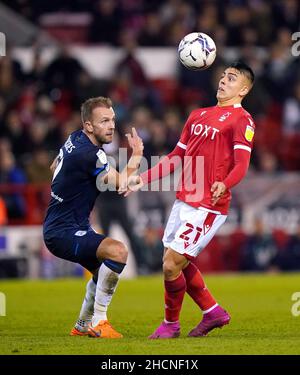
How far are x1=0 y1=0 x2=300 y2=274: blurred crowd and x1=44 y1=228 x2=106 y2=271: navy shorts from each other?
848 cm

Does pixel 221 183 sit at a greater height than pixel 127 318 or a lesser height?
greater

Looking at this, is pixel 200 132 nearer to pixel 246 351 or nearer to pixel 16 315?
pixel 246 351

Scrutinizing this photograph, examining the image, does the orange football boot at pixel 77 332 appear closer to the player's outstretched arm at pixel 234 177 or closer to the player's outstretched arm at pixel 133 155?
the player's outstretched arm at pixel 133 155

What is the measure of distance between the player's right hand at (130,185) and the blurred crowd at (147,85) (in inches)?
336

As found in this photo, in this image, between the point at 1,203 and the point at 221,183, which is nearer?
the point at 221,183

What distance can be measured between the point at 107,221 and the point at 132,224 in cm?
43

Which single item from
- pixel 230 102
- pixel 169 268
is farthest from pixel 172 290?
pixel 230 102

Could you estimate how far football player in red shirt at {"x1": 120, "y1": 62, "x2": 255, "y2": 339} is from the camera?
9.65m

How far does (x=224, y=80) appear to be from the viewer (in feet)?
32.7

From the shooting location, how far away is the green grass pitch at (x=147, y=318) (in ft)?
29.2

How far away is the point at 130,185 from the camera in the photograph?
9641 mm

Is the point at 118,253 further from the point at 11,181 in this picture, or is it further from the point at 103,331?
the point at 11,181

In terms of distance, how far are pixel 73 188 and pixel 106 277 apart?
88 cm
